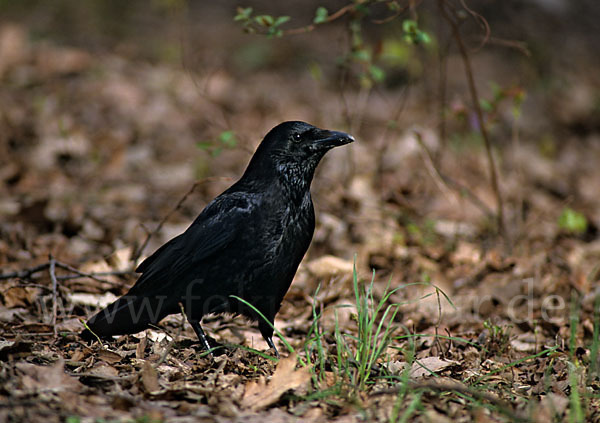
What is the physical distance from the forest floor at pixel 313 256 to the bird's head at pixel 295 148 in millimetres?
655

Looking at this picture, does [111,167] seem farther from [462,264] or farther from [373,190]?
[462,264]

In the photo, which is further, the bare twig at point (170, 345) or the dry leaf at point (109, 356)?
the dry leaf at point (109, 356)

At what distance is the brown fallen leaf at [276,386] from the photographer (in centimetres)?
253

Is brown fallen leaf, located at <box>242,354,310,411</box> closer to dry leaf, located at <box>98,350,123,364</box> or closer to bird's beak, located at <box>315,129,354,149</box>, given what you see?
dry leaf, located at <box>98,350,123,364</box>

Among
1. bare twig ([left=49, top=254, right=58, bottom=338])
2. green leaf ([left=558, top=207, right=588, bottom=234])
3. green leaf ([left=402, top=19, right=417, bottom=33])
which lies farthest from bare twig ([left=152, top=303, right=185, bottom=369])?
green leaf ([left=558, top=207, right=588, bottom=234])

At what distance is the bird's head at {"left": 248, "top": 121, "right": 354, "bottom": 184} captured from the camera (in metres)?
3.54

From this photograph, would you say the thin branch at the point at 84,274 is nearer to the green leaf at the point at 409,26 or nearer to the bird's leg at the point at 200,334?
the bird's leg at the point at 200,334

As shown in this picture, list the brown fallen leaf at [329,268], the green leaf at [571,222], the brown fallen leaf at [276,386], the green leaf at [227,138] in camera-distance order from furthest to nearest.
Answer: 1. the green leaf at [571,222]
2. the brown fallen leaf at [329,268]
3. the green leaf at [227,138]
4. the brown fallen leaf at [276,386]

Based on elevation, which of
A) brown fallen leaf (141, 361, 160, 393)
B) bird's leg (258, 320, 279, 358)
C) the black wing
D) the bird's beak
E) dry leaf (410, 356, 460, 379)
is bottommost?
dry leaf (410, 356, 460, 379)

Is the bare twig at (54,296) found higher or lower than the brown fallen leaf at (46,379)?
lower

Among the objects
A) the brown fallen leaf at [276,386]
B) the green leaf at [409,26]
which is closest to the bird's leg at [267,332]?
the brown fallen leaf at [276,386]

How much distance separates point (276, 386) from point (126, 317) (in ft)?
3.66

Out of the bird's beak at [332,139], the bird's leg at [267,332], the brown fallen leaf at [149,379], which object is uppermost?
the bird's beak at [332,139]

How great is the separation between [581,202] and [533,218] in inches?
34.9
